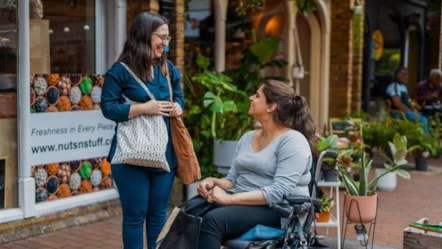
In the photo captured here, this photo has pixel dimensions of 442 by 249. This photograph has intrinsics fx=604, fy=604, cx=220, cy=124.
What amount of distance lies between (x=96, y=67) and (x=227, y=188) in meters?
2.64

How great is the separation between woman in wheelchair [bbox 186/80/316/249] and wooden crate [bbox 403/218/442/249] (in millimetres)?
821

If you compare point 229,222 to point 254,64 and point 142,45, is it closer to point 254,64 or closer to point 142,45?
point 142,45

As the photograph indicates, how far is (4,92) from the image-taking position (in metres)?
4.84

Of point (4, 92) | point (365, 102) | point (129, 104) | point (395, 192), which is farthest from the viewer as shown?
point (365, 102)

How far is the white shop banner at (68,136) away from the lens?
5.03 meters

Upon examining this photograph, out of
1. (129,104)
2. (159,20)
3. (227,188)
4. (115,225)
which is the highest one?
(159,20)

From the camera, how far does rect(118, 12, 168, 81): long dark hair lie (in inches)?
131

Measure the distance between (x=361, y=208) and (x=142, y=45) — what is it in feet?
6.32

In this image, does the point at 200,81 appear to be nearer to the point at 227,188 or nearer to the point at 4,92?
the point at 4,92

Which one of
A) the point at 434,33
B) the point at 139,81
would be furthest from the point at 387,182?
the point at 434,33

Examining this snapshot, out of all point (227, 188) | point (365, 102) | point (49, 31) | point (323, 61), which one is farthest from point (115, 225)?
point (365, 102)

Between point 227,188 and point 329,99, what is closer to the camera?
point 227,188

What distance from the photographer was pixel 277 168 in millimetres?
3209

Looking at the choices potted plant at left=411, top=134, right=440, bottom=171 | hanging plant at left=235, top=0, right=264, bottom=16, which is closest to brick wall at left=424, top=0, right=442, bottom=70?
potted plant at left=411, top=134, right=440, bottom=171
